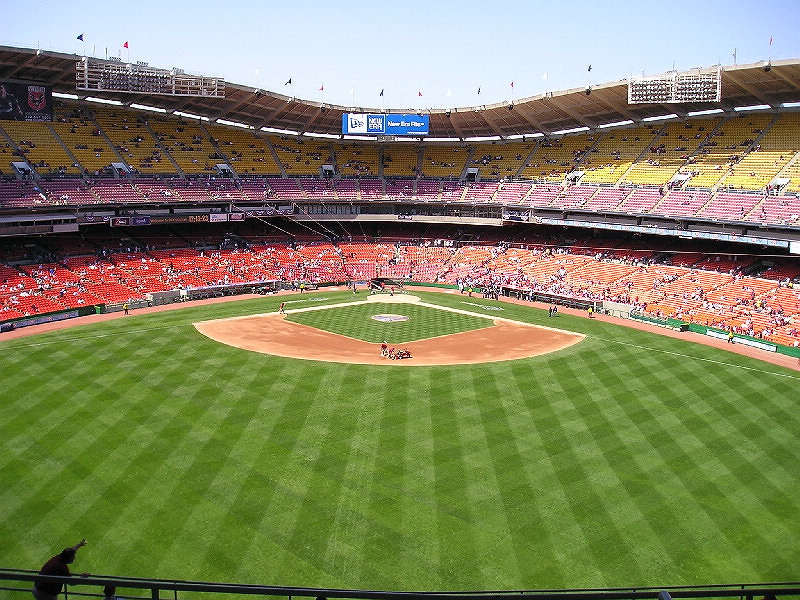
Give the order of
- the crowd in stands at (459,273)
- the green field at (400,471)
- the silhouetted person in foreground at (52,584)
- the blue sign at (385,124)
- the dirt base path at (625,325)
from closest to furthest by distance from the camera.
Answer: the silhouetted person in foreground at (52,584)
the green field at (400,471)
the dirt base path at (625,325)
the crowd in stands at (459,273)
the blue sign at (385,124)

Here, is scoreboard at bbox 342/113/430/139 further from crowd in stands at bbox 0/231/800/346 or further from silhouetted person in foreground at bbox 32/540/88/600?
silhouetted person in foreground at bbox 32/540/88/600

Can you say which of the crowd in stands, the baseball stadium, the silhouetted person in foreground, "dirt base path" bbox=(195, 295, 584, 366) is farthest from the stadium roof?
the silhouetted person in foreground

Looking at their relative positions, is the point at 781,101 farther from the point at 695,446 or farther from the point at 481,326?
the point at 695,446

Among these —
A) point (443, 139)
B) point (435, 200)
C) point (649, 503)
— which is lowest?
point (649, 503)

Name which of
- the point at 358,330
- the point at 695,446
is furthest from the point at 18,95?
the point at 695,446

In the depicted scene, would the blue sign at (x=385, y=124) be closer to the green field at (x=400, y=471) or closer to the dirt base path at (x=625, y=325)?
the dirt base path at (x=625, y=325)

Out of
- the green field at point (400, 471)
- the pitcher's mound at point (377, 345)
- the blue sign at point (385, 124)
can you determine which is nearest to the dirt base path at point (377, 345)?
the pitcher's mound at point (377, 345)
